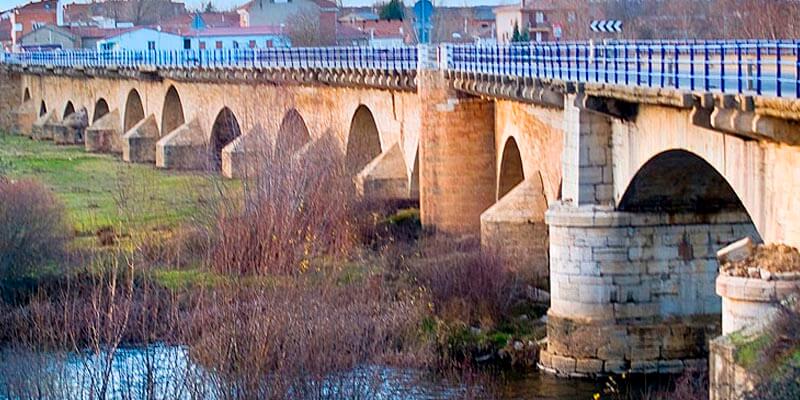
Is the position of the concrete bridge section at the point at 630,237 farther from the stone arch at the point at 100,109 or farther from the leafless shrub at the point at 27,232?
the stone arch at the point at 100,109

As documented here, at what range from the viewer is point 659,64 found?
26.3 metres

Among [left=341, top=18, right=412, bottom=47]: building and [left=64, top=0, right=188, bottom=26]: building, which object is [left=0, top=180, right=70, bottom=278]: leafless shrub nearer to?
[left=341, top=18, right=412, bottom=47]: building

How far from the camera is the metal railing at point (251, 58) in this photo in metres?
45.9

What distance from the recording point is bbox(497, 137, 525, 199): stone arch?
4072 cm

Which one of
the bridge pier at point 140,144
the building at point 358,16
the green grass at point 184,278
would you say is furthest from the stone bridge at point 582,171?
the building at point 358,16

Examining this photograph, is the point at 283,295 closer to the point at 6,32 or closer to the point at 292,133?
the point at 292,133

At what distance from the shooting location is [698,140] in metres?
24.2

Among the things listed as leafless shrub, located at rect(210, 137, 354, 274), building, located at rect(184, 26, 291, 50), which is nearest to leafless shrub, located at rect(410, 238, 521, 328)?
leafless shrub, located at rect(210, 137, 354, 274)

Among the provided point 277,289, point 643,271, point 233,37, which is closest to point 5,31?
point 233,37

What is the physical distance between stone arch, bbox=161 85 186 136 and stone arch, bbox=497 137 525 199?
96.2 ft

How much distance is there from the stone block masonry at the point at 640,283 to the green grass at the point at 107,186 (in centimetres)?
960

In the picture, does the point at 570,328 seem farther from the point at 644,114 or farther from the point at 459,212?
the point at 459,212

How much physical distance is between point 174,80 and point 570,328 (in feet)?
133

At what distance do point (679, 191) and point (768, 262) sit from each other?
7.56m
